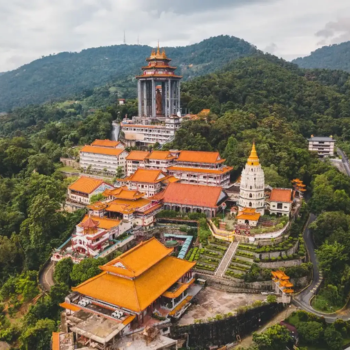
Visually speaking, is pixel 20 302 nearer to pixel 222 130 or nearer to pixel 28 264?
pixel 28 264

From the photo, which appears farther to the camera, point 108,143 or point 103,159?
point 108,143

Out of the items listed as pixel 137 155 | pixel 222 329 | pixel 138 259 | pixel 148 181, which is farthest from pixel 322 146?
pixel 138 259

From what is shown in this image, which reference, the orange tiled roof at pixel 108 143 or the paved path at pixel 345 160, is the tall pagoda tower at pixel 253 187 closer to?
the orange tiled roof at pixel 108 143

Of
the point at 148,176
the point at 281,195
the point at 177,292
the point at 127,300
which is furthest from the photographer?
the point at 148,176

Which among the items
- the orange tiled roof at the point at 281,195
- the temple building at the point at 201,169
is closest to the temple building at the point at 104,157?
the temple building at the point at 201,169

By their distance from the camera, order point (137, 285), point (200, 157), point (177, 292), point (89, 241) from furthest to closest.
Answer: point (200, 157) → point (89, 241) → point (177, 292) → point (137, 285)

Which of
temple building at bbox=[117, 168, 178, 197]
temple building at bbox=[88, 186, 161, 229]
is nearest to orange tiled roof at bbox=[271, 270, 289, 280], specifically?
temple building at bbox=[88, 186, 161, 229]

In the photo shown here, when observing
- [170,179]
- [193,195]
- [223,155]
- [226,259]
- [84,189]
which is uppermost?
[223,155]

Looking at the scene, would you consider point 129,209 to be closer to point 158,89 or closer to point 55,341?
point 55,341
